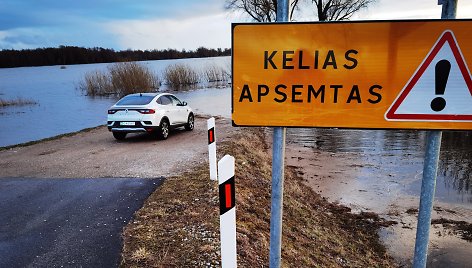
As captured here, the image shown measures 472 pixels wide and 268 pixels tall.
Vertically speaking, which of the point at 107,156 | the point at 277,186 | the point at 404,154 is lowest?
the point at 404,154

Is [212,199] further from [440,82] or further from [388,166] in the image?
[388,166]

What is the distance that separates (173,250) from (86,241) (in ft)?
4.29

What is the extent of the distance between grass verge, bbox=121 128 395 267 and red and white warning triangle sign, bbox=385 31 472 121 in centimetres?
282

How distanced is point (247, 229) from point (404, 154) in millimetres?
10409

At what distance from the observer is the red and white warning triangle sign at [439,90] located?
1.86 metres

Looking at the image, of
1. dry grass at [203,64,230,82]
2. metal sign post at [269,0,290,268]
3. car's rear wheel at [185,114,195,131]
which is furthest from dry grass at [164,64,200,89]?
metal sign post at [269,0,290,268]

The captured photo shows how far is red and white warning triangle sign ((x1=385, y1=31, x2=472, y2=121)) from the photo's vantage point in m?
1.86

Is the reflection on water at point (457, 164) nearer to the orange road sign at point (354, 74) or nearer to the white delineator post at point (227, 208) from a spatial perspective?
the white delineator post at point (227, 208)

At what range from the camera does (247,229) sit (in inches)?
199

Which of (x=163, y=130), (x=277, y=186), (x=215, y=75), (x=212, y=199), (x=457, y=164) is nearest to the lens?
(x=277, y=186)

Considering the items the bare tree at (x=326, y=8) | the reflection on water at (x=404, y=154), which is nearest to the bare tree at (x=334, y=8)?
the bare tree at (x=326, y=8)

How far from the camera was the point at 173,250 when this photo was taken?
4227 millimetres

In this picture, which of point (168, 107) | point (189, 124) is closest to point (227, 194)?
point (168, 107)

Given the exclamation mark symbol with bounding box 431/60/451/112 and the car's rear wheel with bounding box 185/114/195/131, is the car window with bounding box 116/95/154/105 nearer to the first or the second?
the car's rear wheel with bounding box 185/114/195/131
